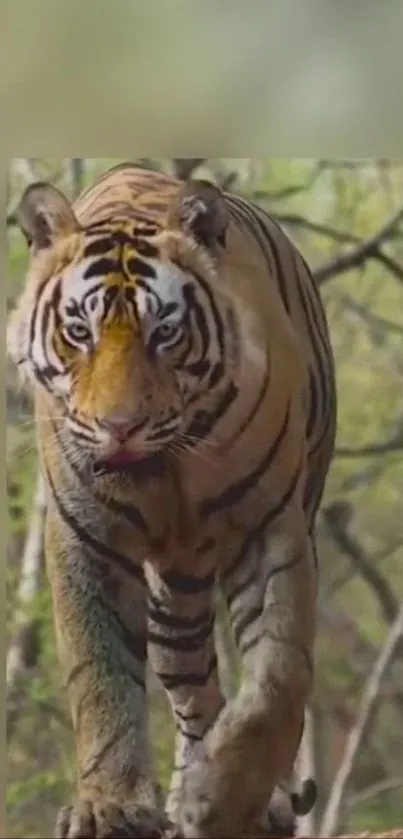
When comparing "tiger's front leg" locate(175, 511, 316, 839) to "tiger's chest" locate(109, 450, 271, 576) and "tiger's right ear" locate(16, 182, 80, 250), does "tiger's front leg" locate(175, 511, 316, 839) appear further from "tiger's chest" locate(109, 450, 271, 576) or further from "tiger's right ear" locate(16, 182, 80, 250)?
"tiger's right ear" locate(16, 182, 80, 250)

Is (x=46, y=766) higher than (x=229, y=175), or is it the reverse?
(x=229, y=175)

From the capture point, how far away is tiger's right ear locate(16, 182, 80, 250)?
136 centimetres

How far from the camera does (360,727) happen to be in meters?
1.35

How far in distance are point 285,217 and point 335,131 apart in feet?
0.38

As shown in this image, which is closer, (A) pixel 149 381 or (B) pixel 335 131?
(A) pixel 149 381

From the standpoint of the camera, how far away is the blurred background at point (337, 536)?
133 cm

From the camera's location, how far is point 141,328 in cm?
132

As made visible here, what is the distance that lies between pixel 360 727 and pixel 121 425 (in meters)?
0.42

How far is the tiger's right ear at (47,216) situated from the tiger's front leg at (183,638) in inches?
14.8

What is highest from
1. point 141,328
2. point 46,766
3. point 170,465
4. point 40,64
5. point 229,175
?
point 40,64

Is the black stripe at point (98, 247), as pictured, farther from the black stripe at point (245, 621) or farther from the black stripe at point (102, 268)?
the black stripe at point (245, 621)

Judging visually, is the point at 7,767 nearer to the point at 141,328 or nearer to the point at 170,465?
the point at 170,465

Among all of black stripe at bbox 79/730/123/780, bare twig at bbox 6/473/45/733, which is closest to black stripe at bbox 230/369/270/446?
bare twig at bbox 6/473/45/733

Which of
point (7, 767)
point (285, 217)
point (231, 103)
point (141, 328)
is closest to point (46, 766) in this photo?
point (7, 767)
